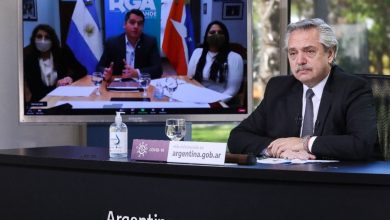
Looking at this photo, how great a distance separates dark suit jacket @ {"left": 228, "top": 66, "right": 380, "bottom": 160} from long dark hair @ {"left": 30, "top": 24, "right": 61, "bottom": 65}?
1420 mm

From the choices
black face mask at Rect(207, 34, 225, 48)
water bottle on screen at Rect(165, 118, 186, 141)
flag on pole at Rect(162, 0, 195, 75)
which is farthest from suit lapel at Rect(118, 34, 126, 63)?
Result: water bottle on screen at Rect(165, 118, 186, 141)

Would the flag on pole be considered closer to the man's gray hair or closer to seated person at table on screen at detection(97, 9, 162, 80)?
seated person at table on screen at detection(97, 9, 162, 80)

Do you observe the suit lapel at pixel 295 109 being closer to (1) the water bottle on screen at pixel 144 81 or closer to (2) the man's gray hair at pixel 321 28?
(2) the man's gray hair at pixel 321 28

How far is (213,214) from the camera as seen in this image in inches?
88.0

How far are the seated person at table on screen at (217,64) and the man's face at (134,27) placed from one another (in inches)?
14.3

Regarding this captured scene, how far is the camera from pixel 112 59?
4047 mm

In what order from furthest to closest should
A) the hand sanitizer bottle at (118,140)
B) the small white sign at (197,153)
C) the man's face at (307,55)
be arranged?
the man's face at (307,55)
the hand sanitizer bottle at (118,140)
the small white sign at (197,153)

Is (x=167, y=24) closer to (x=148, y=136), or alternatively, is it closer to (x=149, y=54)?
(x=149, y=54)

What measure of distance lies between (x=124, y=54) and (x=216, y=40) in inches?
21.8

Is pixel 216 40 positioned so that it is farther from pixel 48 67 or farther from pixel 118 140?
pixel 118 140

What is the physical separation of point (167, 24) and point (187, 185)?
1939 millimetres

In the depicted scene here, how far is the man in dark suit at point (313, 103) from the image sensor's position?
279cm

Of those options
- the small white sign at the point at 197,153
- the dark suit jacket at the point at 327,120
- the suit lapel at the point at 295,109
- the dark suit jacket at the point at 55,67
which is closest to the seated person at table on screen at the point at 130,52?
the dark suit jacket at the point at 55,67

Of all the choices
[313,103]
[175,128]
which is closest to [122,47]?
[175,128]
